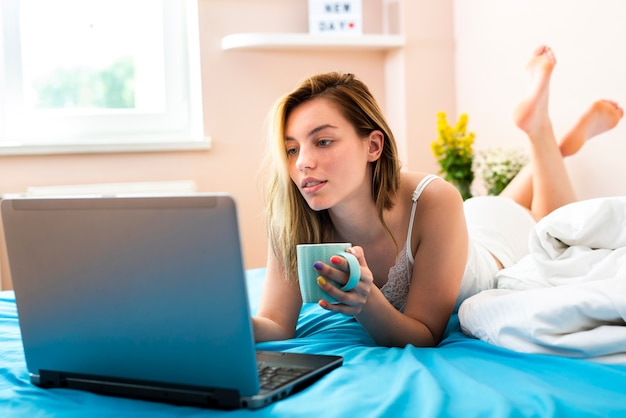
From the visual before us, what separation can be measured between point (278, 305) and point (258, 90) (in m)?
1.85

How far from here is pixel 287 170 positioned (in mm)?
1551

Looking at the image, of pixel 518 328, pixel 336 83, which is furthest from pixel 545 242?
pixel 336 83

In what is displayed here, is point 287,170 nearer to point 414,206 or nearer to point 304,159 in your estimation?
point 304,159

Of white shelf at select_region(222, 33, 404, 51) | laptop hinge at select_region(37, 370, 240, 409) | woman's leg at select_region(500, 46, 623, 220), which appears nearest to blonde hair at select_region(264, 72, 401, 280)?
laptop hinge at select_region(37, 370, 240, 409)

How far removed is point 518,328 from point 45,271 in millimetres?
763

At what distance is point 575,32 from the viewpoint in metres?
2.64

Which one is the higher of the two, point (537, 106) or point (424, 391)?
point (537, 106)

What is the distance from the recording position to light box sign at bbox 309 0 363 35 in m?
3.26

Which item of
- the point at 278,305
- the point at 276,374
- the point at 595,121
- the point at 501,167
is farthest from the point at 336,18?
the point at 276,374

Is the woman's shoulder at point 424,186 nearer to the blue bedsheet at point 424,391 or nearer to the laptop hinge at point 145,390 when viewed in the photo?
the blue bedsheet at point 424,391

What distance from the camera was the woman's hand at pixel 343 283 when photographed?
3.91 ft

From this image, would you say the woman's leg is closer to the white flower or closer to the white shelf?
the white flower

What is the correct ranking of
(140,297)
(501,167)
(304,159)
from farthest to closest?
(501,167)
(304,159)
(140,297)

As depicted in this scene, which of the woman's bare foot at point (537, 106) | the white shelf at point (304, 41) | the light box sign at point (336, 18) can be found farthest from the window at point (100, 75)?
the woman's bare foot at point (537, 106)
